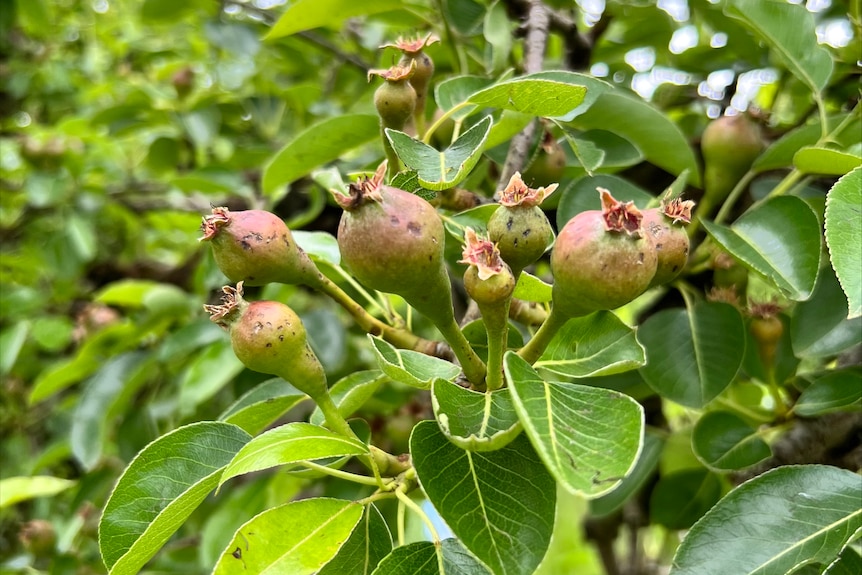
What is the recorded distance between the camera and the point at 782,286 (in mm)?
831

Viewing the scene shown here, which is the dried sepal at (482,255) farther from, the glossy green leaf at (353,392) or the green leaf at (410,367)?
the glossy green leaf at (353,392)

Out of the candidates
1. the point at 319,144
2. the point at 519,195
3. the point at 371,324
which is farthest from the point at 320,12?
the point at 519,195

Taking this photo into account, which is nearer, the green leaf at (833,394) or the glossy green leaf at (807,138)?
the green leaf at (833,394)

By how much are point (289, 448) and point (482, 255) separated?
9.3 inches

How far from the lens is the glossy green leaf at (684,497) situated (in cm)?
136

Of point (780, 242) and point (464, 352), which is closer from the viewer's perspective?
point (464, 352)

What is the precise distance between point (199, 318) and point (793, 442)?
1110 millimetres

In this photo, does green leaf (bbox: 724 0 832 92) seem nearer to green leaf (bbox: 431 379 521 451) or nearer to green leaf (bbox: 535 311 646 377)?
green leaf (bbox: 535 311 646 377)

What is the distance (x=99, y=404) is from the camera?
59.5 inches

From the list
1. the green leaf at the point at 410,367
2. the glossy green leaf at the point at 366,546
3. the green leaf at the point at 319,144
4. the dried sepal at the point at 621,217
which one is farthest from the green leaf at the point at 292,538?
the green leaf at the point at 319,144

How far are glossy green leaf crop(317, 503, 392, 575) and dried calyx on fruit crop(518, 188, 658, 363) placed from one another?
319mm

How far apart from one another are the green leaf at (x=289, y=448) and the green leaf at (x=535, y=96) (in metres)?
0.39

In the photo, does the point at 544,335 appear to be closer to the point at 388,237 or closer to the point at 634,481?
the point at 388,237

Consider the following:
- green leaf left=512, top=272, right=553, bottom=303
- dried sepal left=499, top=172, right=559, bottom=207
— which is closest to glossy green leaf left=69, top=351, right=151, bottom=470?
green leaf left=512, top=272, right=553, bottom=303
